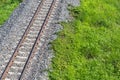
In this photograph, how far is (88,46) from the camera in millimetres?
→ 21203

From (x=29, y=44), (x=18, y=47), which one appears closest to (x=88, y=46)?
(x=29, y=44)

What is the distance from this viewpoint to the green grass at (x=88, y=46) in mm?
18780

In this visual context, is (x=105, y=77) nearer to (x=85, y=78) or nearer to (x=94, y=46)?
(x=85, y=78)

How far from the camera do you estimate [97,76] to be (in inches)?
736

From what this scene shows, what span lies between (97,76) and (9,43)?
6.57 metres

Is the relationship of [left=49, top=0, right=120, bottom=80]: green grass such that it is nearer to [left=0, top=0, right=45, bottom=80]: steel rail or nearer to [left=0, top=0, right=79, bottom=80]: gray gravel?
[left=0, top=0, right=79, bottom=80]: gray gravel

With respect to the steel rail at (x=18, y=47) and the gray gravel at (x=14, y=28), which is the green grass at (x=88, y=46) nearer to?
the steel rail at (x=18, y=47)

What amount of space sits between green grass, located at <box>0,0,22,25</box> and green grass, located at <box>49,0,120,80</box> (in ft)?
17.0

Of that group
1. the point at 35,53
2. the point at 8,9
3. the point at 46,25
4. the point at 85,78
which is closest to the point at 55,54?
the point at 35,53

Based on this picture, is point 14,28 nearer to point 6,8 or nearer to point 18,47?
point 18,47

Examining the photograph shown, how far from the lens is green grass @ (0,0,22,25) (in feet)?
82.5

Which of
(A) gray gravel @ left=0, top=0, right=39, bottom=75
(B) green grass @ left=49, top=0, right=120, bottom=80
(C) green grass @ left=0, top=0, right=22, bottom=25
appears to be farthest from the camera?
(C) green grass @ left=0, top=0, right=22, bottom=25

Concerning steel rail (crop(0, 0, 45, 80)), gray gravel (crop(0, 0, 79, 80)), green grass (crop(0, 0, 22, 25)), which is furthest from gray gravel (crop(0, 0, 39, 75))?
green grass (crop(0, 0, 22, 25))

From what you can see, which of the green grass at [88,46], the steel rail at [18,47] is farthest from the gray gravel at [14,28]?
the green grass at [88,46]
